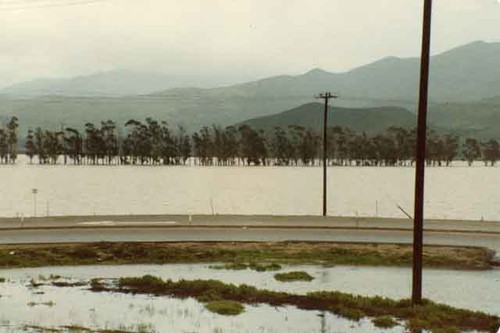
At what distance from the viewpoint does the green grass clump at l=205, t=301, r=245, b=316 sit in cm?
2215

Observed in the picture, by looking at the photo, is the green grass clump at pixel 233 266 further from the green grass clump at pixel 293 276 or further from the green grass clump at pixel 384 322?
the green grass clump at pixel 384 322

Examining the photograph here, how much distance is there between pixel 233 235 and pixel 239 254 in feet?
24.5

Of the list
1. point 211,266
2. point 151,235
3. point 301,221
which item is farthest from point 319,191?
point 211,266

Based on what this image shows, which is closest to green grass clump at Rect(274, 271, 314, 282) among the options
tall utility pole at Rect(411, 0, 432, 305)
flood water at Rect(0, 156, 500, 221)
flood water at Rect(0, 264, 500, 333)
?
flood water at Rect(0, 264, 500, 333)

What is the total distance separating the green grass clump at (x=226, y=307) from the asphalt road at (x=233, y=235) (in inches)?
655

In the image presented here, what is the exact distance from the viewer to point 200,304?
2342cm

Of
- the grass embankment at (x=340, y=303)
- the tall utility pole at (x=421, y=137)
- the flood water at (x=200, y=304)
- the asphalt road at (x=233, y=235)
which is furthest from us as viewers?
the asphalt road at (x=233, y=235)

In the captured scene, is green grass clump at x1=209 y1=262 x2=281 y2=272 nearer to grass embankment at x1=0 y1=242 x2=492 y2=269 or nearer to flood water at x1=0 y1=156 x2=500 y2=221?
grass embankment at x1=0 y1=242 x2=492 y2=269

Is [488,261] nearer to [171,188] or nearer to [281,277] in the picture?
[281,277]

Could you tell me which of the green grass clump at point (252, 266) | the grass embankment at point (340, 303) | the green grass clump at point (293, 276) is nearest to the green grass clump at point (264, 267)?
the green grass clump at point (252, 266)

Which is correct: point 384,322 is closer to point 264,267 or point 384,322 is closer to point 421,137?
point 421,137

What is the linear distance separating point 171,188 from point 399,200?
54.4 metres

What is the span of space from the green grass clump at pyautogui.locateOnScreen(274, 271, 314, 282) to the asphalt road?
1076cm

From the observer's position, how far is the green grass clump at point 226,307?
72.7 feet
